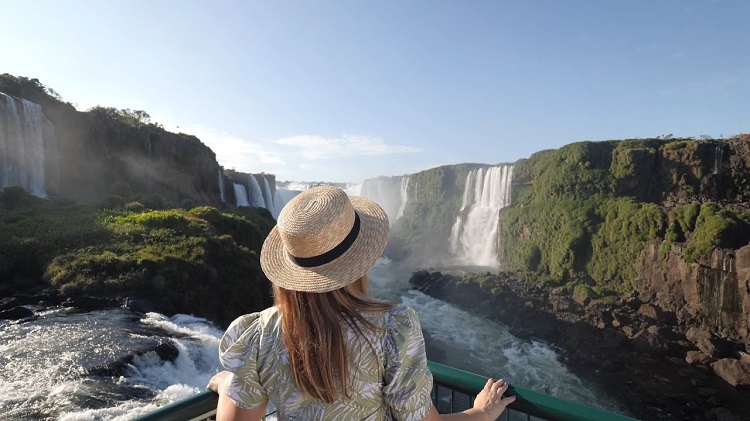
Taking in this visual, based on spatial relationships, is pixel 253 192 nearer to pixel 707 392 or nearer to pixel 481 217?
pixel 481 217

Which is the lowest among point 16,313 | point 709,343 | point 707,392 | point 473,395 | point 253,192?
point 707,392

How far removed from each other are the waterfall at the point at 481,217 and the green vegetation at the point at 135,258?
32.5 m

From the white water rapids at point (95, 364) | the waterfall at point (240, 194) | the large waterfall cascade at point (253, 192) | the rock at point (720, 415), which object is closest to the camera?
the white water rapids at point (95, 364)

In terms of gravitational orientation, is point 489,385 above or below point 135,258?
above

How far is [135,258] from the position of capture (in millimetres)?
15141

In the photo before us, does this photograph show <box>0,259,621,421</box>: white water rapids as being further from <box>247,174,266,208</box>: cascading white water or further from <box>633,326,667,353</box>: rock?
<box>247,174,266,208</box>: cascading white water

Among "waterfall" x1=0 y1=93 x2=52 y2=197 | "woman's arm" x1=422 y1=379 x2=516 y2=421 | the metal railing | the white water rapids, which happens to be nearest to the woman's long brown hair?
"woman's arm" x1=422 y1=379 x2=516 y2=421

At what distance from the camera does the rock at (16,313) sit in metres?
11.4

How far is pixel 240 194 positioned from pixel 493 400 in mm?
47813

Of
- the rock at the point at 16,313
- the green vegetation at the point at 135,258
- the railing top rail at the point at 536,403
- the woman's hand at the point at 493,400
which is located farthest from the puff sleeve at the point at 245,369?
the green vegetation at the point at 135,258

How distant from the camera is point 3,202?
22.8m

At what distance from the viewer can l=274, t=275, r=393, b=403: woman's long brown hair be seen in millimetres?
1549

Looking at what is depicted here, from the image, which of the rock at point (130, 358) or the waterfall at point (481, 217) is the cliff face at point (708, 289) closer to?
the waterfall at point (481, 217)

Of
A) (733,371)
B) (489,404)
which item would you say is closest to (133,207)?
A: (489,404)
